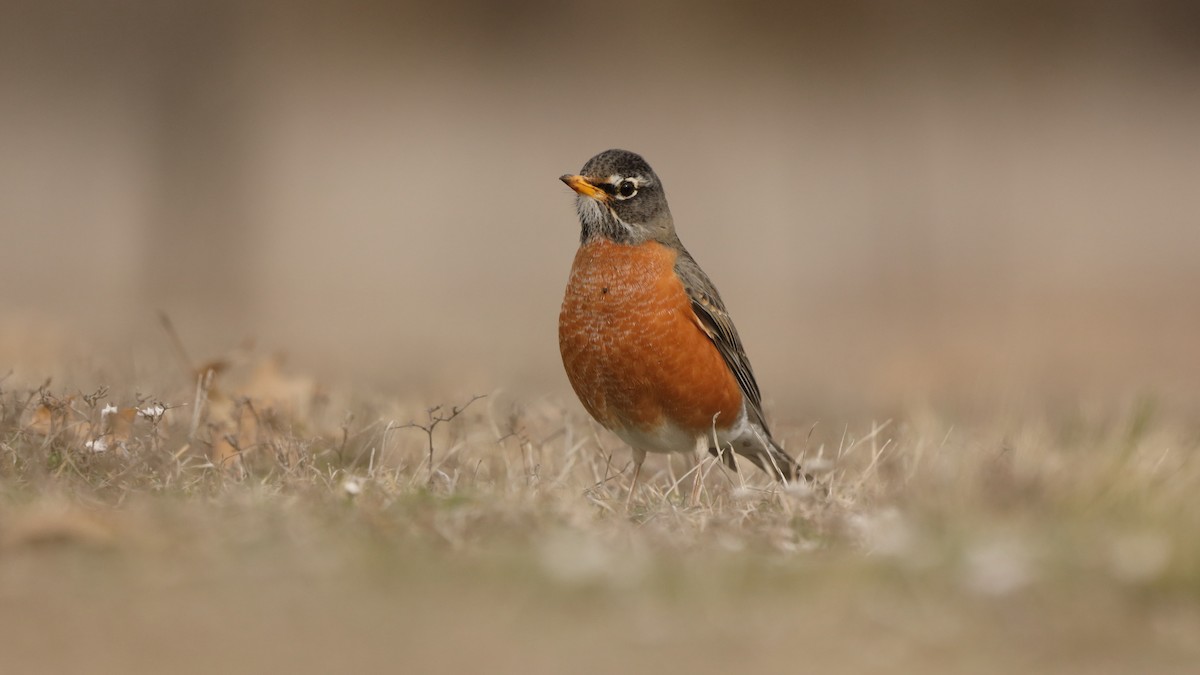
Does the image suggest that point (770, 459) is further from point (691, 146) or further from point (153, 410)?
point (691, 146)

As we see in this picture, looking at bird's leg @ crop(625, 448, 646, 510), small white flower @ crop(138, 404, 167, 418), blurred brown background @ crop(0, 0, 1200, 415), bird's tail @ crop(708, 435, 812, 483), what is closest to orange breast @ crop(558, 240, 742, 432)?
bird's leg @ crop(625, 448, 646, 510)

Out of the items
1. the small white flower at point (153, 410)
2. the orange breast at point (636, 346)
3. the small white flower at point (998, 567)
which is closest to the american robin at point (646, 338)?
the orange breast at point (636, 346)

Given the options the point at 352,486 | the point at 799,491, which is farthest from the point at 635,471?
the point at 352,486

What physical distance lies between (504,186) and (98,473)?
1449 centimetres

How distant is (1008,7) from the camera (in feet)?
60.3

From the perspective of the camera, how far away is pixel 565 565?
3.67 m

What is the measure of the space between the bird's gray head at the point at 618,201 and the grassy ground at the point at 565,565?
4.85 ft

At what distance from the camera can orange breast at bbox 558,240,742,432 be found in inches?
234

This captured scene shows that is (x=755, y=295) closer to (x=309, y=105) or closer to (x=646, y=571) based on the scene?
(x=309, y=105)

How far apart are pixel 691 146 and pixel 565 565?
16226mm

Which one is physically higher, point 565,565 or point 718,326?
point 718,326

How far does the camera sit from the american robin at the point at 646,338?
5.96 meters

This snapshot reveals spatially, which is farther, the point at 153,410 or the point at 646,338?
the point at 646,338

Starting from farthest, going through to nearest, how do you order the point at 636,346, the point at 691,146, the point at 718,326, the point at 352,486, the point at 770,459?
1. the point at 691,146
2. the point at 718,326
3. the point at 636,346
4. the point at 770,459
5. the point at 352,486
